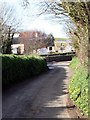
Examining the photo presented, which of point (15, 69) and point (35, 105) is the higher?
point (15, 69)

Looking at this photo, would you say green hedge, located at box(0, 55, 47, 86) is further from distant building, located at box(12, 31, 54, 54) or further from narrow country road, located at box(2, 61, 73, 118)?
distant building, located at box(12, 31, 54, 54)

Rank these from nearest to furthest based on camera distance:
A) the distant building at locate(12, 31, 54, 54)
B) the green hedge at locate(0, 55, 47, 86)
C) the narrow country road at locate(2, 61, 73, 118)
A: the narrow country road at locate(2, 61, 73, 118), the green hedge at locate(0, 55, 47, 86), the distant building at locate(12, 31, 54, 54)

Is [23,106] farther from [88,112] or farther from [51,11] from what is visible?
[51,11]

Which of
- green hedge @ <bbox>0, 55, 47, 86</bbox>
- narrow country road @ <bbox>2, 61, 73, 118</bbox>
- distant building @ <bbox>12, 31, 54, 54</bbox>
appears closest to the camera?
narrow country road @ <bbox>2, 61, 73, 118</bbox>

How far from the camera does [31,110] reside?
11.2 metres

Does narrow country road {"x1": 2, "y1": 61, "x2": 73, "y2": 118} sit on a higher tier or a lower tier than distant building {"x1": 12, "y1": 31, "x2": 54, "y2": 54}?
lower

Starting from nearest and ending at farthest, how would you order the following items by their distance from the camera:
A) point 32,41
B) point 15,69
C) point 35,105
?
1. point 35,105
2. point 15,69
3. point 32,41

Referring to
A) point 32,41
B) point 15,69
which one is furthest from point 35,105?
point 32,41

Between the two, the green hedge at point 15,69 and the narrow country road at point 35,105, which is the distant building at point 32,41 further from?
the narrow country road at point 35,105

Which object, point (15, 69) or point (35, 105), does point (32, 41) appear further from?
point (35, 105)

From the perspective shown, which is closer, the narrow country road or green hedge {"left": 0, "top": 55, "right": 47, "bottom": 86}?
the narrow country road

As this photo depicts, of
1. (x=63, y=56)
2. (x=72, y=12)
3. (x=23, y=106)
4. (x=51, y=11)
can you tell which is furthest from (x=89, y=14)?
(x=63, y=56)

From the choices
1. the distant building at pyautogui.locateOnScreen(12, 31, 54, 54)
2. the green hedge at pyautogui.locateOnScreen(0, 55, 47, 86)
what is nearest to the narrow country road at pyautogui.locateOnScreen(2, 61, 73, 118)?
the green hedge at pyautogui.locateOnScreen(0, 55, 47, 86)

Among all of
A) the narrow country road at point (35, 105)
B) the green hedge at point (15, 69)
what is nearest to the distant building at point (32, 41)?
the green hedge at point (15, 69)
